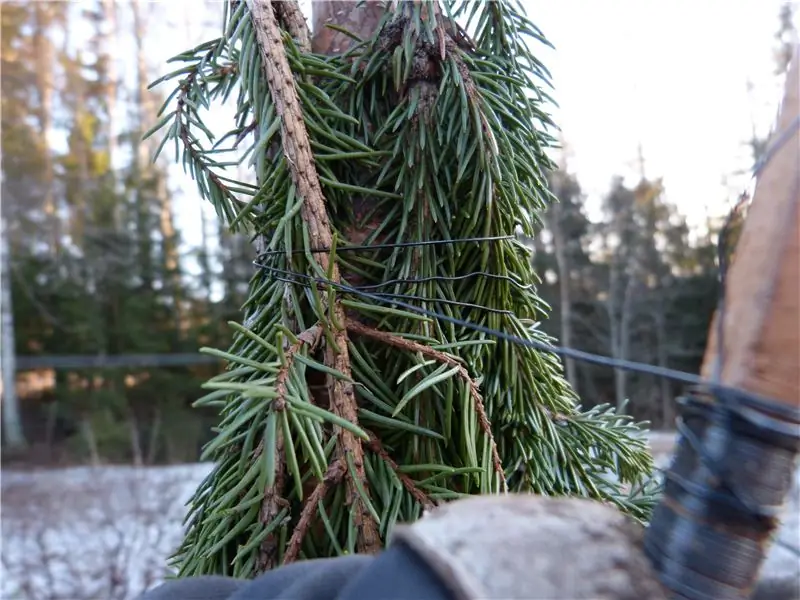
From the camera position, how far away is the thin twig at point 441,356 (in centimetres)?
31

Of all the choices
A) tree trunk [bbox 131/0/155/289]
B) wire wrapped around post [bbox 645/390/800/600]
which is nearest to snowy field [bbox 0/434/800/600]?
tree trunk [bbox 131/0/155/289]

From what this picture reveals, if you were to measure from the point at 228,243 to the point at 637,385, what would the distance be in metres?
2.78

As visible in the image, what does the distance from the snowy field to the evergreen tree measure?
1.77 m

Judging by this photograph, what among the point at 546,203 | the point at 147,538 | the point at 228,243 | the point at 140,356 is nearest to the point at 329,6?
the point at 546,203

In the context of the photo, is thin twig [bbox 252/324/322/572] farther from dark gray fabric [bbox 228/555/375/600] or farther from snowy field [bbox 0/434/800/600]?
snowy field [bbox 0/434/800/600]

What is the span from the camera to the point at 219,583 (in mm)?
207

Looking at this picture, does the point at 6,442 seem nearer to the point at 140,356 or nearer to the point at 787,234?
the point at 140,356

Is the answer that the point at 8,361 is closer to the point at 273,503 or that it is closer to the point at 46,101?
the point at 46,101

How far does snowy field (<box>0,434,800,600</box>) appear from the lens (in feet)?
7.59

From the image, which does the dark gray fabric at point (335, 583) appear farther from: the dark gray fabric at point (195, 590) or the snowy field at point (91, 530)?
the snowy field at point (91, 530)

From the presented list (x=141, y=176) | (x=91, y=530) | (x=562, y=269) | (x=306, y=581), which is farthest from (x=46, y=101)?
(x=306, y=581)

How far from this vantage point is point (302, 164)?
31cm

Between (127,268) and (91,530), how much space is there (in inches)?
74.8

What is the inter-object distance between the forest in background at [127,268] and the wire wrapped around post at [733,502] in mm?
3579
